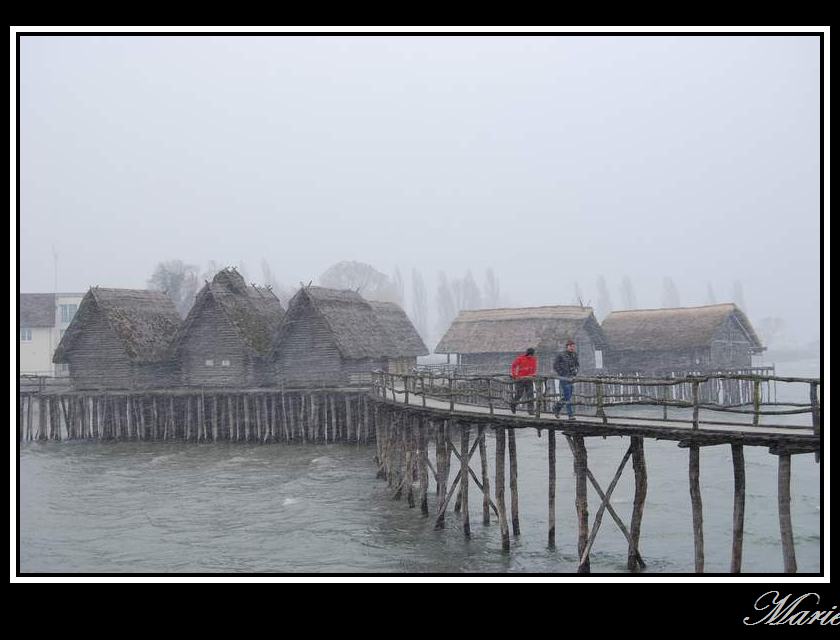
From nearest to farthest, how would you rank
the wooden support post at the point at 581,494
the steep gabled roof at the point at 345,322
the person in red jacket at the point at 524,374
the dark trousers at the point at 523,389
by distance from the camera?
the wooden support post at the point at 581,494 < the dark trousers at the point at 523,389 < the person in red jacket at the point at 524,374 < the steep gabled roof at the point at 345,322

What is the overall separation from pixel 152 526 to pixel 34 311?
4285 cm

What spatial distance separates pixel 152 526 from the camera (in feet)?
67.6

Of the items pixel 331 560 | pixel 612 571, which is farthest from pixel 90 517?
pixel 612 571

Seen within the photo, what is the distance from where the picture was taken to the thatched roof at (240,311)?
3778cm

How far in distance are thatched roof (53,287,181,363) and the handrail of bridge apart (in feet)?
34.3

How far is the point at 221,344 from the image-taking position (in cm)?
3797

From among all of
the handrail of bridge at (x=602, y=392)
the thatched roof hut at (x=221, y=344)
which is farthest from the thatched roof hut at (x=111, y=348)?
the handrail of bridge at (x=602, y=392)

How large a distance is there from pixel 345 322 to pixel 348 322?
0.89ft

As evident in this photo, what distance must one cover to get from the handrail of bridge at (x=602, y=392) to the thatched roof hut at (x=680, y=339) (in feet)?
5.78

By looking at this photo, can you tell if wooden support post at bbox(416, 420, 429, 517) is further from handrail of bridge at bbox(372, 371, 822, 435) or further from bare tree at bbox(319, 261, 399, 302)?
bare tree at bbox(319, 261, 399, 302)

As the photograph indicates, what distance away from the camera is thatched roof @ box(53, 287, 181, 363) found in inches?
1524

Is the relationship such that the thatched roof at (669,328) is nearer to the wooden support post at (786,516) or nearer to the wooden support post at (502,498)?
the wooden support post at (502,498)
